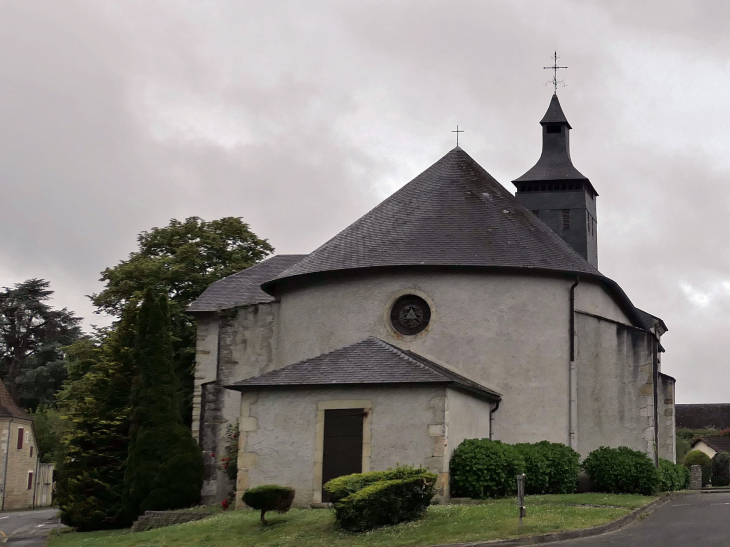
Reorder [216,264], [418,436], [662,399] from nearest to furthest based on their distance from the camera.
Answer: [418,436] < [662,399] < [216,264]

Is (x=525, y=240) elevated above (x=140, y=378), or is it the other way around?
(x=525, y=240)

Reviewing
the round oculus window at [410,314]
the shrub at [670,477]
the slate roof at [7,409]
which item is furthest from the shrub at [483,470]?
the slate roof at [7,409]

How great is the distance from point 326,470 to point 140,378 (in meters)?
8.79

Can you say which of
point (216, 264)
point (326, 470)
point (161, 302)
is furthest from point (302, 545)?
point (216, 264)

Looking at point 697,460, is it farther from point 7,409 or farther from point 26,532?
point 7,409

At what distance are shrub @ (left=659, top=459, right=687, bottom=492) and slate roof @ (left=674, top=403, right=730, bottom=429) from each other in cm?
5338

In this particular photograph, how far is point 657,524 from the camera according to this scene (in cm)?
1666

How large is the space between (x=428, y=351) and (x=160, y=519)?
289 inches

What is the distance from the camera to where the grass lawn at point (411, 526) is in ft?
50.2

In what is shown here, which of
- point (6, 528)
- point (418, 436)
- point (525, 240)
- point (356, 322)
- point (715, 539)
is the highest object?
point (525, 240)

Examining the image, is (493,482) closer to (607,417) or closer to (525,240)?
(607,417)

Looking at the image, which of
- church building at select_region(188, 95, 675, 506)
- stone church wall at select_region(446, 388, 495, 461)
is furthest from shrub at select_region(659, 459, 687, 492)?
stone church wall at select_region(446, 388, 495, 461)

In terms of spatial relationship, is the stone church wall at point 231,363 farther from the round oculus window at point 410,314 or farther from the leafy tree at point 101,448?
the round oculus window at point 410,314

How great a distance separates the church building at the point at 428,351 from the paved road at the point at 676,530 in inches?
169
